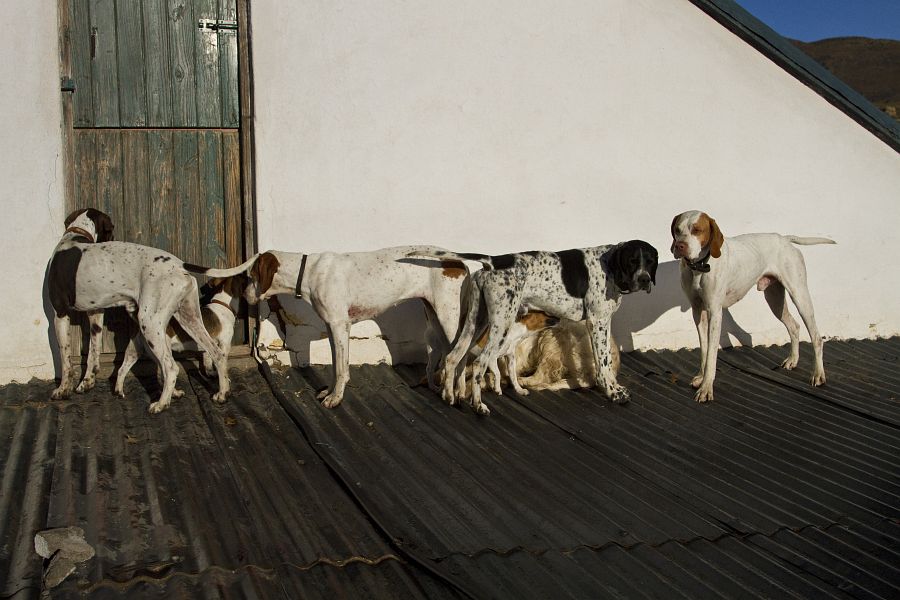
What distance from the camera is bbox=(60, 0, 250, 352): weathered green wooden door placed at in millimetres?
6352

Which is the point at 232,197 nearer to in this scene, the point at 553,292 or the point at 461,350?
the point at 461,350

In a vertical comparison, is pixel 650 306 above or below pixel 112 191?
below

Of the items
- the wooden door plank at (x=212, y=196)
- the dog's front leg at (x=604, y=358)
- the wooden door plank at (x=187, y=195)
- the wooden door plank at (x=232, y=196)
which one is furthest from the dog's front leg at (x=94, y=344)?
the dog's front leg at (x=604, y=358)

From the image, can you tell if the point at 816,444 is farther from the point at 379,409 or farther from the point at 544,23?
the point at 544,23

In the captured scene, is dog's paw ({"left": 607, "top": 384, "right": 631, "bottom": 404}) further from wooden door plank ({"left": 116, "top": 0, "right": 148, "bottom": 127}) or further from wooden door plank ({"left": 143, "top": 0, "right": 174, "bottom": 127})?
wooden door plank ({"left": 116, "top": 0, "right": 148, "bottom": 127})

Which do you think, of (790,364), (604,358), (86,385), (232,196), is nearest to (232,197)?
(232,196)

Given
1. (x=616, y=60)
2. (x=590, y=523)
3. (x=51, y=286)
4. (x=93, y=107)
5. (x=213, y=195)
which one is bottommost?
(x=590, y=523)

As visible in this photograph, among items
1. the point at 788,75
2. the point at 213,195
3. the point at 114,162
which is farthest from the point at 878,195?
the point at 114,162

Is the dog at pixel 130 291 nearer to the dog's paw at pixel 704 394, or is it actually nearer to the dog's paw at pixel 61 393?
the dog's paw at pixel 61 393

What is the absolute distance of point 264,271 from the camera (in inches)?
241

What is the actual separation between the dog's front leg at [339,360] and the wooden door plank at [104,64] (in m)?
2.28

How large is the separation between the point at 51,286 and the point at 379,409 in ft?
7.82

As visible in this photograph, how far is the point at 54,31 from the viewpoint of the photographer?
621cm

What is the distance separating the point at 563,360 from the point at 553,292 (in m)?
0.60
